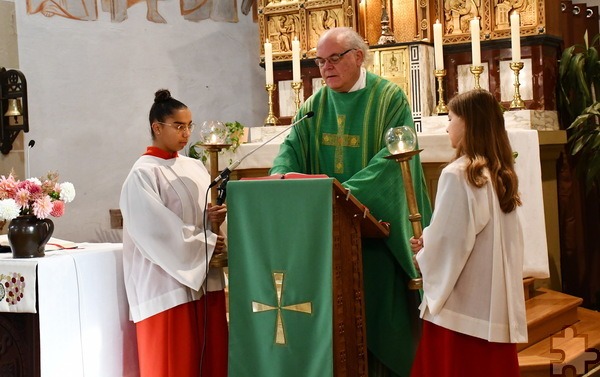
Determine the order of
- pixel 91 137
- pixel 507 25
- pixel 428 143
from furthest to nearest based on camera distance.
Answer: pixel 91 137
pixel 507 25
pixel 428 143

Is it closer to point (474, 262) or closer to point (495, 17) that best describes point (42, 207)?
point (474, 262)

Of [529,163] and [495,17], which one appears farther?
[495,17]

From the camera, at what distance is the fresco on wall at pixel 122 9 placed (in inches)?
281

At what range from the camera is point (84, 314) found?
4.20 metres

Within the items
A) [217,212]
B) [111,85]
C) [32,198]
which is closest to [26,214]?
[32,198]

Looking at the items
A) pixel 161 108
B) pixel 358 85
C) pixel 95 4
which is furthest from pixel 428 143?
pixel 95 4

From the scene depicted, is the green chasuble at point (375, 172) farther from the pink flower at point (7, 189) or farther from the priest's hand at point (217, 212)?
the pink flower at point (7, 189)

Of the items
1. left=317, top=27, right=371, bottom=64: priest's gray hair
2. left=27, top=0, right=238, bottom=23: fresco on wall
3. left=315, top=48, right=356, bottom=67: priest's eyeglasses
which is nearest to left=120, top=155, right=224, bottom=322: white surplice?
left=315, top=48, right=356, bottom=67: priest's eyeglasses

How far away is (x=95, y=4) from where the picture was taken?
7.39m

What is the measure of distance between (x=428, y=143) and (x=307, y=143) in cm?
137

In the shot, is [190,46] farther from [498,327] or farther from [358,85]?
[498,327]

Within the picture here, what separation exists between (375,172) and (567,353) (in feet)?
6.28

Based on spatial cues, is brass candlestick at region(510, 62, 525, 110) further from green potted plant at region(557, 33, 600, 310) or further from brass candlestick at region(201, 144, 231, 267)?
brass candlestick at region(201, 144, 231, 267)

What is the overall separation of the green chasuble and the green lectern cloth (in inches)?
17.4
